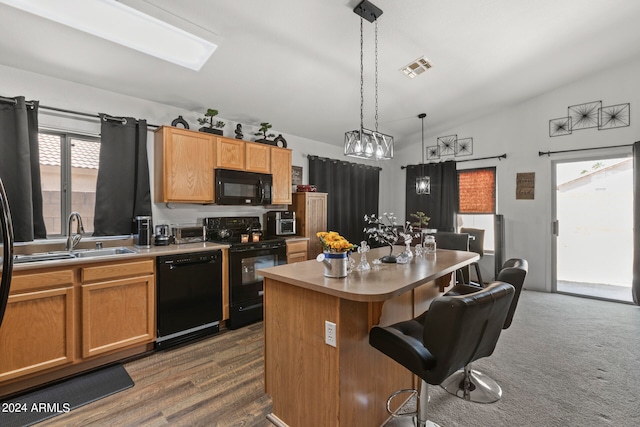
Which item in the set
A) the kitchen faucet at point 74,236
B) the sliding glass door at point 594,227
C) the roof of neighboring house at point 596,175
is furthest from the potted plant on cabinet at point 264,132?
the roof of neighboring house at point 596,175

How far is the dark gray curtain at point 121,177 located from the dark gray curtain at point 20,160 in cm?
49

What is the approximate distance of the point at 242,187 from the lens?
12.4 feet

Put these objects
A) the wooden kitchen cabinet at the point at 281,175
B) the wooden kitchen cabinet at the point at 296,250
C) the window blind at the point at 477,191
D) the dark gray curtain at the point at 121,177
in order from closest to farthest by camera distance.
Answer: the dark gray curtain at the point at 121,177, the wooden kitchen cabinet at the point at 296,250, the wooden kitchen cabinet at the point at 281,175, the window blind at the point at 477,191

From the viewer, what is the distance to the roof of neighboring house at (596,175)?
422 centimetres

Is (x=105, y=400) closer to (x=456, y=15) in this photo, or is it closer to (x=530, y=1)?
(x=456, y=15)

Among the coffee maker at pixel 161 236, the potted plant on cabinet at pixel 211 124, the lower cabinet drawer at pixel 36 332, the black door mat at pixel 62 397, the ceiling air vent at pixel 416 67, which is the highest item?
the ceiling air vent at pixel 416 67

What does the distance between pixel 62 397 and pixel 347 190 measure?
14.7 feet

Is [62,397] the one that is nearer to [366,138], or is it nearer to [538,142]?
[366,138]

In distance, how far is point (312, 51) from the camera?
9.91 feet

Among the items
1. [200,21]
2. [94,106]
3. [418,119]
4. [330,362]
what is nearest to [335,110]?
[418,119]

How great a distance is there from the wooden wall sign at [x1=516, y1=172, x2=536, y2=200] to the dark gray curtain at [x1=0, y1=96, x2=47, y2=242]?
6.22m

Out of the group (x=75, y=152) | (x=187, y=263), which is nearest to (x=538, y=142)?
(x=187, y=263)

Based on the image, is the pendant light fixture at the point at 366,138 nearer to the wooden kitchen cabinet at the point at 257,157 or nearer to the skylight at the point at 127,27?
the skylight at the point at 127,27

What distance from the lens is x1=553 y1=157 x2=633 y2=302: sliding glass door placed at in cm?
426
